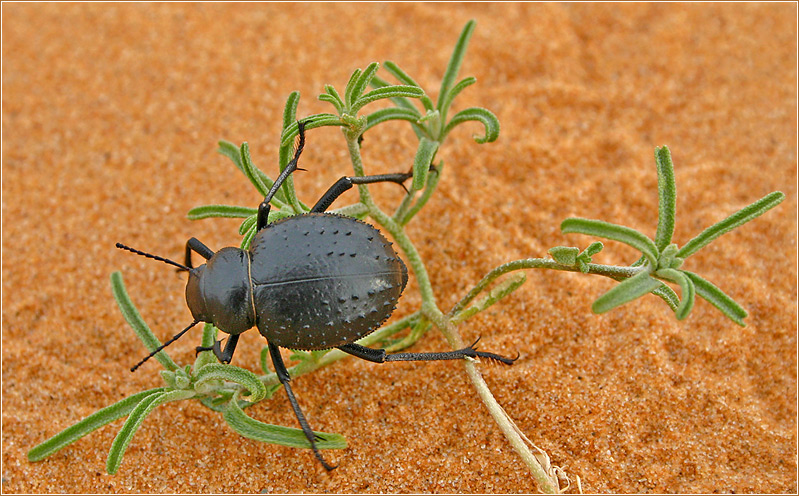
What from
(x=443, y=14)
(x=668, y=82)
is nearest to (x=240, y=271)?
(x=443, y=14)

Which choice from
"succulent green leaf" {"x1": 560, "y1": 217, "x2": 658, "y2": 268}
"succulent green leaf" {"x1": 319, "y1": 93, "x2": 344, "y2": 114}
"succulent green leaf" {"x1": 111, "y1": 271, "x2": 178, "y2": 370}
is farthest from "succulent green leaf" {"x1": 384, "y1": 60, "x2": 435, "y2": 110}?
"succulent green leaf" {"x1": 111, "y1": 271, "x2": 178, "y2": 370}

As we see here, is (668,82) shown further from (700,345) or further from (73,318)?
(73,318)

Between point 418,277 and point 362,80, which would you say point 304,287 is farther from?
point 362,80

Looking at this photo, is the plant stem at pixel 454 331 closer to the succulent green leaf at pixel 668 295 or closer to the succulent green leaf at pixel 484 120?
the succulent green leaf at pixel 668 295

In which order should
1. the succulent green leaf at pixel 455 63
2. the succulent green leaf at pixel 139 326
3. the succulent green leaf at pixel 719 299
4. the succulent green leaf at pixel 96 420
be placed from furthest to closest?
the succulent green leaf at pixel 455 63 < the succulent green leaf at pixel 139 326 < the succulent green leaf at pixel 96 420 < the succulent green leaf at pixel 719 299

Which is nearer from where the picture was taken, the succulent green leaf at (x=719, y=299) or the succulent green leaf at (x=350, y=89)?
the succulent green leaf at (x=719, y=299)

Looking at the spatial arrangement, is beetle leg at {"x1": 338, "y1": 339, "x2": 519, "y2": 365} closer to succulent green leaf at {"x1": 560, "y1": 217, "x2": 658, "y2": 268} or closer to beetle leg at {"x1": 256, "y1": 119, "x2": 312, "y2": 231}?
beetle leg at {"x1": 256, "y1": 119, "x2": 312, "y2": 231}

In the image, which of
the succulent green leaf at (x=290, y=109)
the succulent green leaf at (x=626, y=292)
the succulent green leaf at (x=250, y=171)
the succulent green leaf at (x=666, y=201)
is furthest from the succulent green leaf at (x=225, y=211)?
the succulent green leaf at (x=666, y=201)
